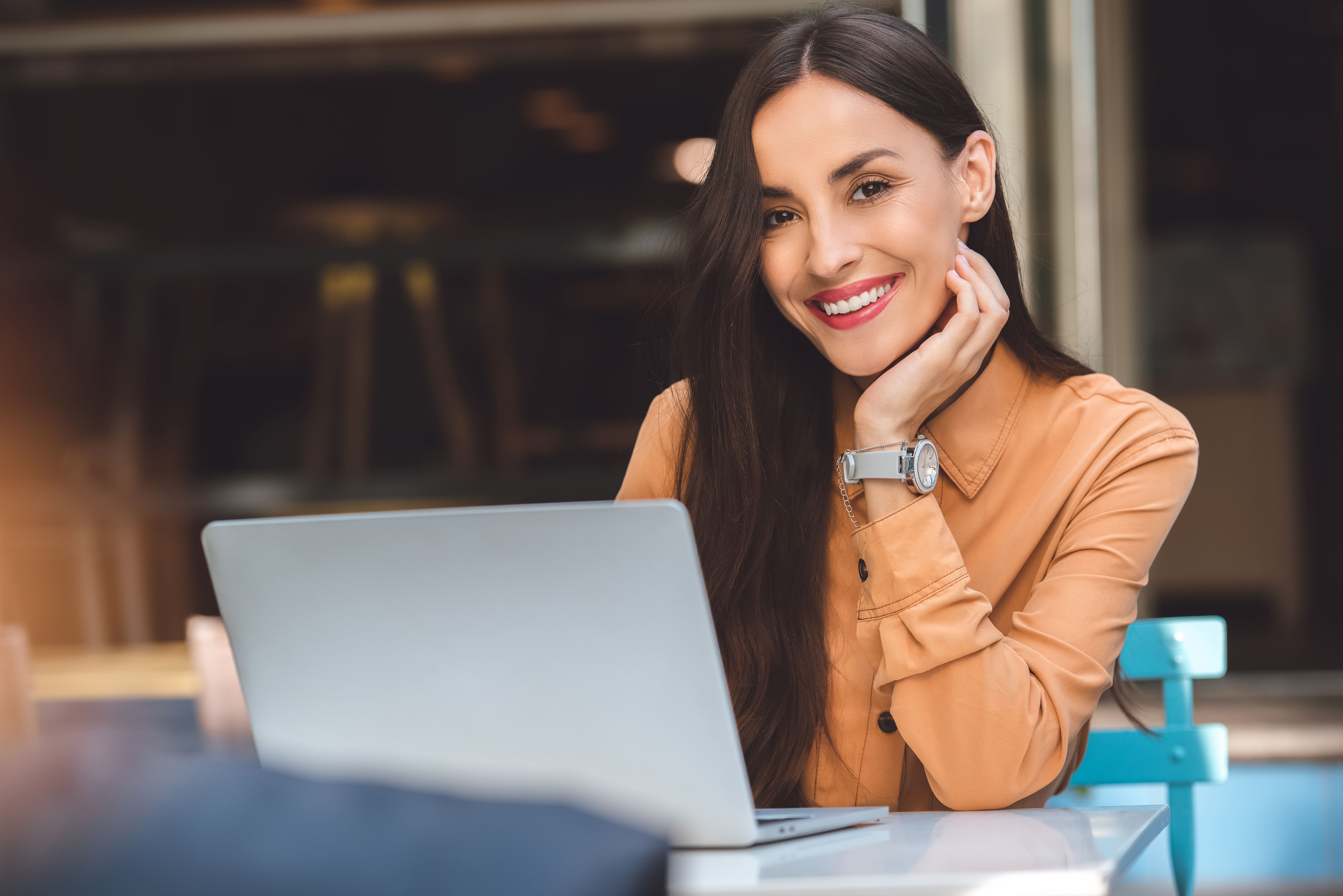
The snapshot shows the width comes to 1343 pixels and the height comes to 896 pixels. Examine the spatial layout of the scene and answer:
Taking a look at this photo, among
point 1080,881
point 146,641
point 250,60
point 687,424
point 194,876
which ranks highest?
point 250,60

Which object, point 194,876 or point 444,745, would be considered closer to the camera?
point 194,876

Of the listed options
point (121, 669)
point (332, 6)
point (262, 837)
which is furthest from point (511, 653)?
point (332, 6)

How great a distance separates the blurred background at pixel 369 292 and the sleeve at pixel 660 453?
2.49 meters

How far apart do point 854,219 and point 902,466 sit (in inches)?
10.2

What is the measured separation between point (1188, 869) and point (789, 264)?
0.85 m

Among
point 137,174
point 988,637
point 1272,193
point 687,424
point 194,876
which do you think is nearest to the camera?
point 194,876

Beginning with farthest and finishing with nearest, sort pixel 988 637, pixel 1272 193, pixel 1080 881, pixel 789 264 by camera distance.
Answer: pixel 1272 193 < pixel 789 264 < pixel 988 637 < pixel 1080 881

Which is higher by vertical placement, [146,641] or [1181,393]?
[1181,393]

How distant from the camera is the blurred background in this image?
4.20m

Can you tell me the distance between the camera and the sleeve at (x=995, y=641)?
978mm

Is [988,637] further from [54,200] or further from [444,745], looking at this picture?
[54,200]

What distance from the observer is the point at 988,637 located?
0.99 meters

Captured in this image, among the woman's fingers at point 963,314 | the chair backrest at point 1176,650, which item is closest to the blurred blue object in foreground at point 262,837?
the woman's fingers at point 963,314

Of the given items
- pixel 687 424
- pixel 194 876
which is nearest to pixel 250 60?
pixel 687 424
